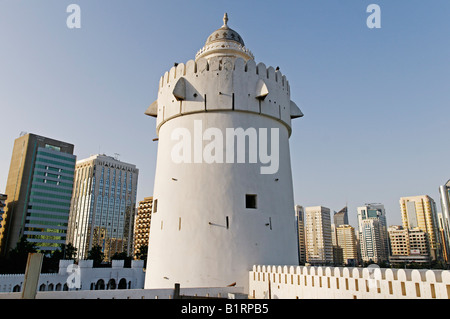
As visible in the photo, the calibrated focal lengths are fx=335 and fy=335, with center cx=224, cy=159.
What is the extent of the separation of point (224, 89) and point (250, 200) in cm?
533

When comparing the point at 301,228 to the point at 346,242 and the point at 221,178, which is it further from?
the point at 221,178

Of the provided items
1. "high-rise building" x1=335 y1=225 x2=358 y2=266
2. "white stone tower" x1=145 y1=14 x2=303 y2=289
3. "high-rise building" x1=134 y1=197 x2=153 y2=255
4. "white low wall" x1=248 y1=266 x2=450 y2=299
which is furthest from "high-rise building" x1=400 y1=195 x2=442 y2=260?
"white low wall" x1=248 y1=266 x2=450 y2=299

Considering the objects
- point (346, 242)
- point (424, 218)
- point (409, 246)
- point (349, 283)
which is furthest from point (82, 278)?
point (346, 242)

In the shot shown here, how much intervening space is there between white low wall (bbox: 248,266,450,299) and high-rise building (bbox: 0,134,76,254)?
102 meters

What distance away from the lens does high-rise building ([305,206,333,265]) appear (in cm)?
14607

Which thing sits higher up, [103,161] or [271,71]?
[103,161]

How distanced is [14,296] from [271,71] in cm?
1395

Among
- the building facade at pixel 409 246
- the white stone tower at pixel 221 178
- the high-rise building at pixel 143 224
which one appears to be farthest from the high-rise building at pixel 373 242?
the white stone tower at pixel 221 178

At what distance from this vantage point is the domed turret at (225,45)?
1845 cm

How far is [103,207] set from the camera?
140375 mm

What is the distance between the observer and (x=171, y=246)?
14773 mm

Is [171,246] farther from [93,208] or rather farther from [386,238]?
[386,238]

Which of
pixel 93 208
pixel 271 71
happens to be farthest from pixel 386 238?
pixel 271 71

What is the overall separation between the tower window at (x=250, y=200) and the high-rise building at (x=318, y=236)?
14031 cm
